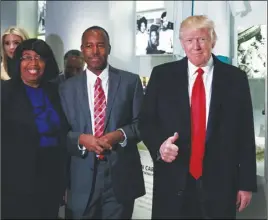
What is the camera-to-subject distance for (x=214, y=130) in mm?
976

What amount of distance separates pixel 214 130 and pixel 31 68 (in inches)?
22.0

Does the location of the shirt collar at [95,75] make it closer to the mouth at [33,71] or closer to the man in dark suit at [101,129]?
the man in dark suit at [101,129]

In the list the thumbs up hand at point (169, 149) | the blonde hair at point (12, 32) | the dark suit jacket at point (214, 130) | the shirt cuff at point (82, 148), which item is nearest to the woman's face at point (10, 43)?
the blonde hair at point (12, 32)

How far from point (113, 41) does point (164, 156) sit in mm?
397

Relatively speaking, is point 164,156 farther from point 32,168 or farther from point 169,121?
point 32,168

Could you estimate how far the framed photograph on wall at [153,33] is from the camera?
113cm

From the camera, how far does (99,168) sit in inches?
41.9

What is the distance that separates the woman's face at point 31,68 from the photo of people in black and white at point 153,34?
0.32m

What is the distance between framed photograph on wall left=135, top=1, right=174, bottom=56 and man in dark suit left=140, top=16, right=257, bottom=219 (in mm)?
148

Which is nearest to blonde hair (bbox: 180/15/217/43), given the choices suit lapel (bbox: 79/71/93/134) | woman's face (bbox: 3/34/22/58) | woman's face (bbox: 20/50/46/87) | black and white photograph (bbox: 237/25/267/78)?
black and white photograph (bbox: 237/25/267/78)

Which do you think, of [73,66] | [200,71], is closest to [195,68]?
[200,71]

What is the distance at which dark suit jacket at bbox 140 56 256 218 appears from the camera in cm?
98

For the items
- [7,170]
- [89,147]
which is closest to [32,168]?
[7,170]

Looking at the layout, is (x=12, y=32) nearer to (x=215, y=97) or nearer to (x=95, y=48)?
(x=95, y=48)
